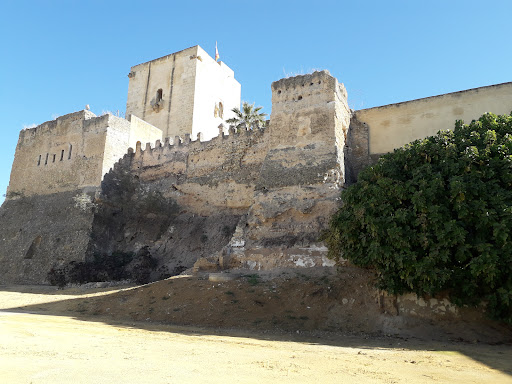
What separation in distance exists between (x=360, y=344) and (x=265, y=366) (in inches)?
134

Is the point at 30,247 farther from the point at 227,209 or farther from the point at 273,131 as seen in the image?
the point at 273,131

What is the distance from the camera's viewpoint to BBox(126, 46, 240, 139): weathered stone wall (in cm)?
2644

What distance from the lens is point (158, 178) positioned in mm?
19734

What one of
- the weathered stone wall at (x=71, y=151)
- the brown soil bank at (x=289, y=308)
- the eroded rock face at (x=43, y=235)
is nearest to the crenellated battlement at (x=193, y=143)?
the weathered stone wall at (x=71, y=151)

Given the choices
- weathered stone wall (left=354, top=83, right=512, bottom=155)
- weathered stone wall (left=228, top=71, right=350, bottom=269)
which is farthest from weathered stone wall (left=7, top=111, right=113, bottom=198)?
weathered stone wall (left=354, top=83, right=512, bottom=155)

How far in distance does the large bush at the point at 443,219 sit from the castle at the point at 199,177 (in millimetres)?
2392

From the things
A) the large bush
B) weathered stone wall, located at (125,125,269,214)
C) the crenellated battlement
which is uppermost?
the crenellated battlement

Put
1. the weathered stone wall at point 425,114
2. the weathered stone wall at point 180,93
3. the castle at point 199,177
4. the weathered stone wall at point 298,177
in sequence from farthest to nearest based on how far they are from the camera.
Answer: the weathered stone wall at point 180,93 < the weathered stone wall at point 425,114 < the castle at point 199,177 < the weathered stone wall at point 298,177

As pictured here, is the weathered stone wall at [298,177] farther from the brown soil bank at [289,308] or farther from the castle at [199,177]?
the brown soil bank at [289,308]

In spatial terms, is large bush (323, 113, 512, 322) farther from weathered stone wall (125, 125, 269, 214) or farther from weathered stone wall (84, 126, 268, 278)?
weathered stone wall (84, 126, 268, 278)

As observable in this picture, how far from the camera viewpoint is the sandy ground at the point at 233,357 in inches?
168

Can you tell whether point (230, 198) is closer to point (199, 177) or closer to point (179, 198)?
point (199, 177)

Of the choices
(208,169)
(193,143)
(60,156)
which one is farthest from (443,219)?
(60,156)

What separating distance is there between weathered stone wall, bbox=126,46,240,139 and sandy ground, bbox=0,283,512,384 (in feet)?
62.8
